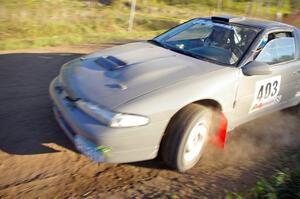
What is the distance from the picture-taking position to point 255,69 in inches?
165

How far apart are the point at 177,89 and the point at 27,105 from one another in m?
2.42

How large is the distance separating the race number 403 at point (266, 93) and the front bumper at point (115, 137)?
1466mm

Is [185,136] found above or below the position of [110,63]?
below

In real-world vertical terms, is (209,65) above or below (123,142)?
above

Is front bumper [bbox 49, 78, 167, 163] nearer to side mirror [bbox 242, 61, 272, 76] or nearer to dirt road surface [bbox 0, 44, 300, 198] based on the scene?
dirt road surface [bbox 0, 44, 300, 198]

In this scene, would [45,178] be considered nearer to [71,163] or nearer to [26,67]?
[71,163]

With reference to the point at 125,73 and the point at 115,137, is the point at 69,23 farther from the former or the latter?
the point at 115,137

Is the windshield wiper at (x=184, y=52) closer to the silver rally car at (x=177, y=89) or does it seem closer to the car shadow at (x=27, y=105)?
the silver rally car at (x=177, y=89)

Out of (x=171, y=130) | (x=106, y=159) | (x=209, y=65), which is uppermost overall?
(x=209, y=65)

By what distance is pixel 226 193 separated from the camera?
11.9ft

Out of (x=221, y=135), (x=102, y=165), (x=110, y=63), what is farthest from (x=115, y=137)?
(x=221, y=135)

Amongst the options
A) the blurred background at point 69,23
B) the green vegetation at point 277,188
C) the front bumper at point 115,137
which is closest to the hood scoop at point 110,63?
the front bumper at point 115,137

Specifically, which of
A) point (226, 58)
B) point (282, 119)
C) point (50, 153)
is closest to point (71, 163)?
point (50, 153)

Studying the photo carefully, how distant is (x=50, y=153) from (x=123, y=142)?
104cm
